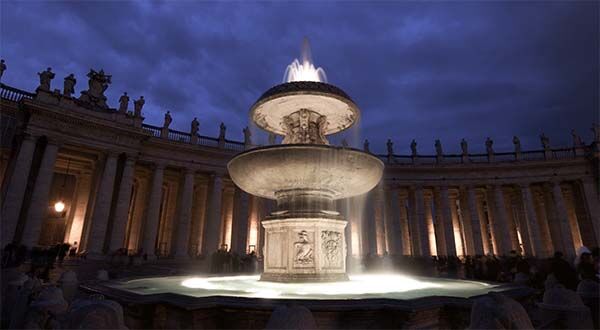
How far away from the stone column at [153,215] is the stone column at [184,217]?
195cm

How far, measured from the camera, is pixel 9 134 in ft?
77.9

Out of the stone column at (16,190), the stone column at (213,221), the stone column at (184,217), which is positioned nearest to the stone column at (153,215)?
the stone column at (184,217)

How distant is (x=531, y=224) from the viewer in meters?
34.2

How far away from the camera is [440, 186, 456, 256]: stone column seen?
34.4 m

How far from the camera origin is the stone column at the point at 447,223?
113 ft

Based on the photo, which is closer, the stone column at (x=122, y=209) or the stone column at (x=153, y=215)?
the stone column at (x=122, y=209)

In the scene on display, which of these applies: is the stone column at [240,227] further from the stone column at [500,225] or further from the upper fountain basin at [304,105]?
the stone column at [500,225]

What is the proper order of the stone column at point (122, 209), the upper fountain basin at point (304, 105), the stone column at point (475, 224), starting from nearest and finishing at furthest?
the upper fountain basin at point (304, 105)
the stone column at point (122, 209)
the stone column at point (475, 224)

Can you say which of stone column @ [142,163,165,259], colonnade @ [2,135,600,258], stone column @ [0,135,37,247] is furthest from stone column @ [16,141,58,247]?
stone column @ [142,163,165,259]

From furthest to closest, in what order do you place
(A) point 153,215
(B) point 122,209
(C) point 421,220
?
(C) point 421,220
(A) point 153,215
(B) point 122,209

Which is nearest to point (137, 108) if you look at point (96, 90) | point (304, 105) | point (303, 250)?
point (96, 90)

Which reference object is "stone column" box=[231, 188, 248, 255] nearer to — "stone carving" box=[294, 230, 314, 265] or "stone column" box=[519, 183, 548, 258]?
"stone carving" box=[294, 230, 314, 265]

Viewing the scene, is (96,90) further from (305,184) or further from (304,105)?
(305,184)

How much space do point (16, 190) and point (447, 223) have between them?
38035 mm
